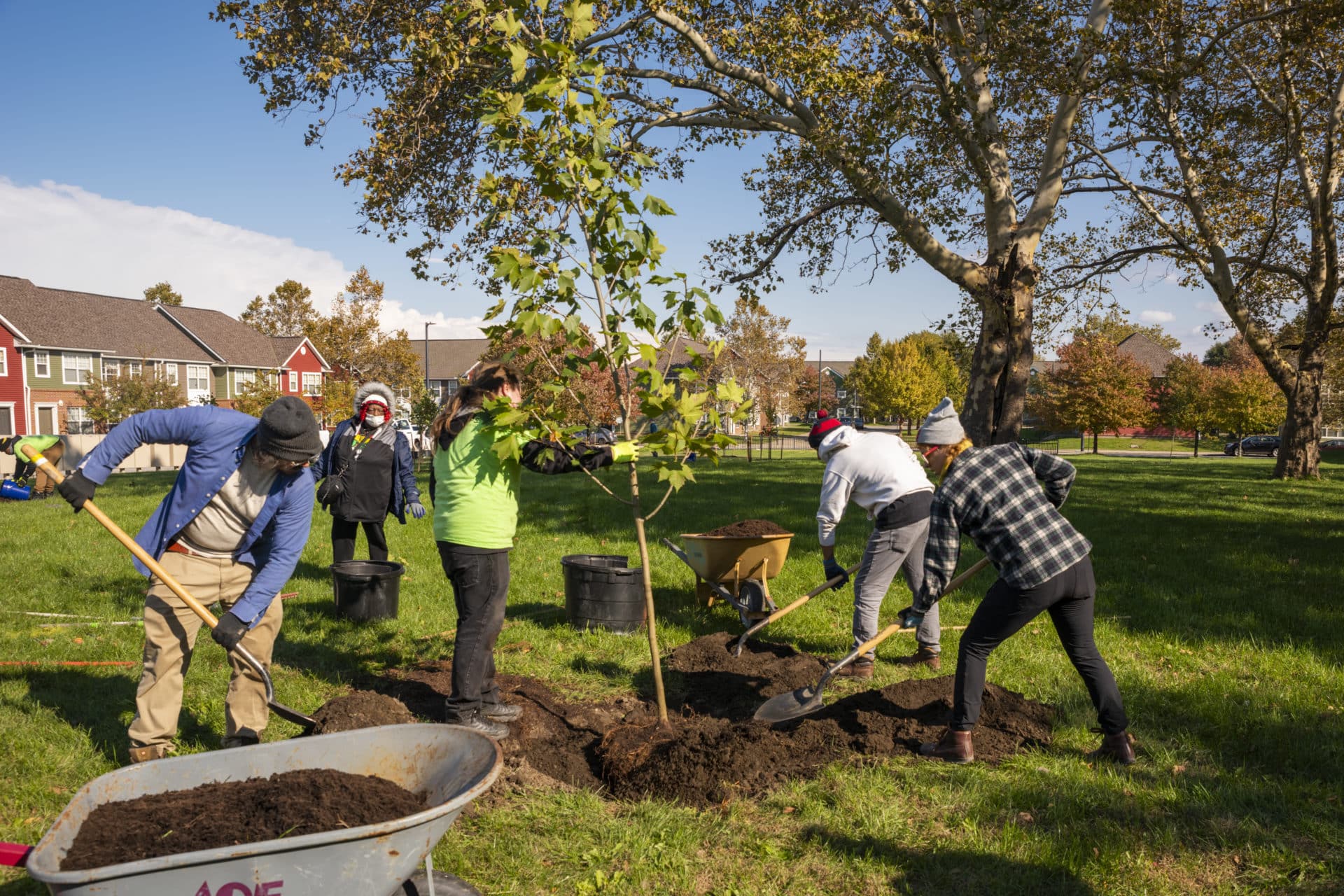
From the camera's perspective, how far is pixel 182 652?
4195mm

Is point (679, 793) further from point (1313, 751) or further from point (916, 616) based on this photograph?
point (1313, 751)

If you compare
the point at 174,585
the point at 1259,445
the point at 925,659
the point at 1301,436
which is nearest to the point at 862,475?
the point at 925,659

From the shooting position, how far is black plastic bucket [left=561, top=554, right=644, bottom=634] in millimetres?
6922

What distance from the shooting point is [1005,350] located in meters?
14.7

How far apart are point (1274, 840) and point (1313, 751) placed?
3.99 ft

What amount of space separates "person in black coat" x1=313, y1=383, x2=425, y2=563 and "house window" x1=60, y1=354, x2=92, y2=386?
40.5 m

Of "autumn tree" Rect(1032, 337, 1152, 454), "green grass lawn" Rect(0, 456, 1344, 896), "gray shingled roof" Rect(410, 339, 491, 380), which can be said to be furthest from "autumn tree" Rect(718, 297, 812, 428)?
"gray shingled roof" Rect(410, 339, 491, 380)

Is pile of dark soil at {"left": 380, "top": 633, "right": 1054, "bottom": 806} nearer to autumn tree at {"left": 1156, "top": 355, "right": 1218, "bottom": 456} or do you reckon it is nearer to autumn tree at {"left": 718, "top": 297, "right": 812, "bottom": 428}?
autumn tree at {"left": 718, "top": 297, "right": 812, "bottom": 428}

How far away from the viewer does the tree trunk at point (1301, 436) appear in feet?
72.1

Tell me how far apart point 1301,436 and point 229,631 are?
26.1 m

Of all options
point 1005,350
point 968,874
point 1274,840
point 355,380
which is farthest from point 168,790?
point 355,380

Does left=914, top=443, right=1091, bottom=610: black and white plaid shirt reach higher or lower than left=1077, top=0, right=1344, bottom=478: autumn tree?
lower

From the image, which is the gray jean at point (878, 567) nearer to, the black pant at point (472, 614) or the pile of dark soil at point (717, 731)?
the pile of dark soil at point (717, 731)

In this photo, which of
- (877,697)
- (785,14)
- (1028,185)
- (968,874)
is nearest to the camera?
(968,874)
